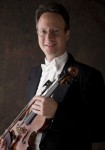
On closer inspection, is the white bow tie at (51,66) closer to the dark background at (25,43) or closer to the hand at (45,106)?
the hand at (45,106)

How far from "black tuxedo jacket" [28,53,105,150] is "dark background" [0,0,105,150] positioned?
33.2 inches

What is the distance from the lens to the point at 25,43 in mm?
2205

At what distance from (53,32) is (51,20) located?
0.05m

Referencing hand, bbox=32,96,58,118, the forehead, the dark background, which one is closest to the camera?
hand, bbox=32,96,58,118

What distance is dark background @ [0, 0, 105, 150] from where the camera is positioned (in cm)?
206

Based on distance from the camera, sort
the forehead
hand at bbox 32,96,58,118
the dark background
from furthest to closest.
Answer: the dark background < the forehead < hand at bbox 32,96,58,118

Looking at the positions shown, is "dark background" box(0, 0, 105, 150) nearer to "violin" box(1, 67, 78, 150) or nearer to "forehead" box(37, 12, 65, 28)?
"forehead" box(37, 12, 65, 28)

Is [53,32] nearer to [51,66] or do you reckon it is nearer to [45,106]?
[51,66]

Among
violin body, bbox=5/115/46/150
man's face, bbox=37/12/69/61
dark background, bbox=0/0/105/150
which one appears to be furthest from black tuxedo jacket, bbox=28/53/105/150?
dark background, bbox=0/0/105/150

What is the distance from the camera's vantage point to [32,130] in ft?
4.00

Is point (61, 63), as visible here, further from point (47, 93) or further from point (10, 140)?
point (10, 140)

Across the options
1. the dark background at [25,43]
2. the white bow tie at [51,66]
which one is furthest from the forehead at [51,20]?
the dark background at [25,43]

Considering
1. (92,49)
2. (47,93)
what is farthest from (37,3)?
(47,93)

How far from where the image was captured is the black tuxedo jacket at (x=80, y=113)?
4.02ft
